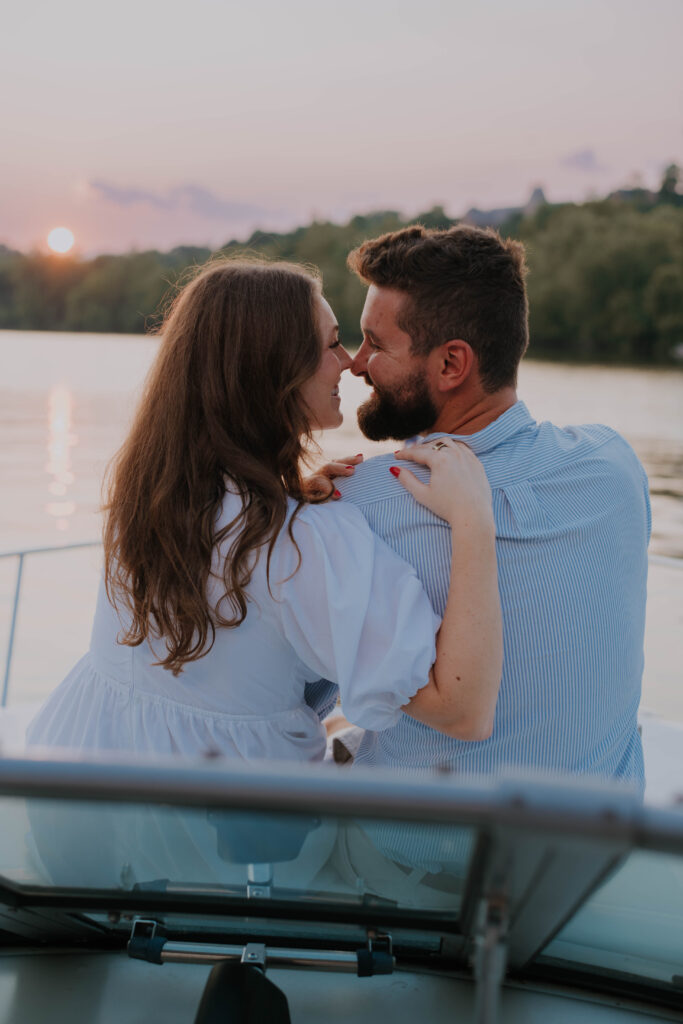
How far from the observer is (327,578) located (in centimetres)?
138

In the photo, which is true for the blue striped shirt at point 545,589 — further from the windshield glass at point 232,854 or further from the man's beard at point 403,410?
the windshield glass at point 232,854

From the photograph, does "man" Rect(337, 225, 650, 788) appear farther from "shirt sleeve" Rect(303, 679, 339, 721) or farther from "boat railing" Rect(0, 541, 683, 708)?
"boat railing" Rect(0, 541, 683, 708)

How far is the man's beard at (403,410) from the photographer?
6.16 ft

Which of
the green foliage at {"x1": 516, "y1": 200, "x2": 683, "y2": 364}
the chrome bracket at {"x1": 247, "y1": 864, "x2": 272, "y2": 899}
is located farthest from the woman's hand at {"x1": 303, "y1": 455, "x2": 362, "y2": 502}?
the green foliage at {"x1": 516, "y1": 200, "x2": 683, "y2": 364}

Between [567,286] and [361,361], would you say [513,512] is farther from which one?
[567,286]

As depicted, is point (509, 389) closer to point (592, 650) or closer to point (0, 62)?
point (592, 650)

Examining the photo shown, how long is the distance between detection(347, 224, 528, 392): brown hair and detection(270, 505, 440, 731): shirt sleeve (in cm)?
56

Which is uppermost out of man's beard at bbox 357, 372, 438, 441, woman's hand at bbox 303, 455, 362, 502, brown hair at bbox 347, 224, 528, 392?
brown hair at bbox 347, 224, 528, 392

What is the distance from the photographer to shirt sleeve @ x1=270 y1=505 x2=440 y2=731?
4.52 ft

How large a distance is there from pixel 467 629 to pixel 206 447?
48cm

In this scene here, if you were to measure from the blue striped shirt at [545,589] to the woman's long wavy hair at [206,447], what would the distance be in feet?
0.62

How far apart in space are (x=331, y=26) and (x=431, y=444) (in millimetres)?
20648

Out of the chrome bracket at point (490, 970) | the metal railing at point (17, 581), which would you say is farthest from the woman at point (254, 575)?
the metal railing at point (17, 581)

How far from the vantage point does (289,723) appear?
1574mm
